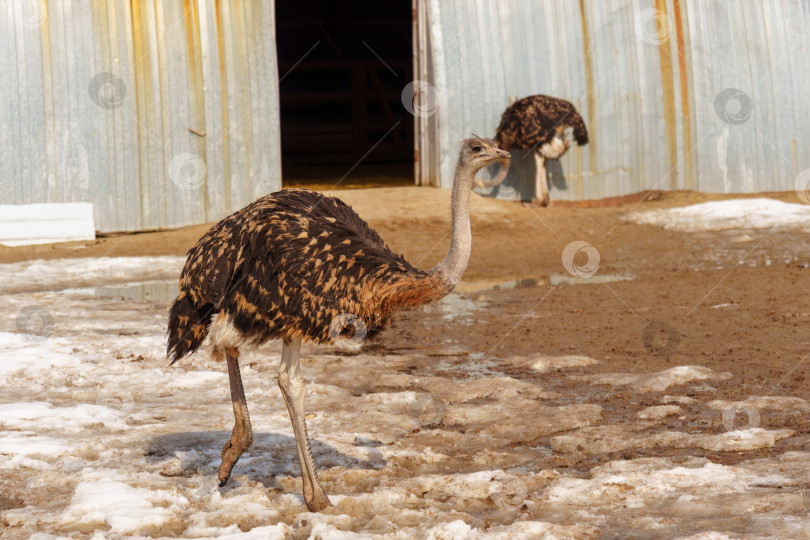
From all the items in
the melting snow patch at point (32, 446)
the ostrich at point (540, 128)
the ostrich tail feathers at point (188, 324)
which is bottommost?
the melting snow patch at point (32, 446)

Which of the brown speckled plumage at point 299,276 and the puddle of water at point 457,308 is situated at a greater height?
the brown speckled plumage at point 299,276

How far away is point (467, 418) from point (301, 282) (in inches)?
78.3

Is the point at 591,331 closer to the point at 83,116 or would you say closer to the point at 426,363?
the point at 426,363

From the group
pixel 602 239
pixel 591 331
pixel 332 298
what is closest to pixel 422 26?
pixel 602 239

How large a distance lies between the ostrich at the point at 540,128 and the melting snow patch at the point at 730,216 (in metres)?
1.54

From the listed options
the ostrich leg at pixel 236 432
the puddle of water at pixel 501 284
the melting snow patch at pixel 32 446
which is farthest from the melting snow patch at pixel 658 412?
the puddle of water at pixel 501 284

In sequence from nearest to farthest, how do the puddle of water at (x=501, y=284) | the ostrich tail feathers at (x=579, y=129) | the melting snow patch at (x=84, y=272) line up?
the puddle of water at (x=501, y=284)
the melting snow patch at (x=84, y=272)
the ostrich tail feathers at (x=579, y=129)

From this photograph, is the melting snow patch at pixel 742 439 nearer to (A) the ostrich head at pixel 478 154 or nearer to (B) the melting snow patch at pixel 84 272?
(A) the ostrich head at pixel 478 154

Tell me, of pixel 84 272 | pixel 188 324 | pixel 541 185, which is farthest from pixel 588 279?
pixel 188 324

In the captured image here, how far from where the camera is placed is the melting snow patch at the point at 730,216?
1426cm

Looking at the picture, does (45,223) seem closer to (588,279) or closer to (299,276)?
(588,279)

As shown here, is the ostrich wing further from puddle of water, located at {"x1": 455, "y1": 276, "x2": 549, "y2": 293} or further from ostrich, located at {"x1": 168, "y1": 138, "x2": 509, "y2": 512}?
puddle of water, located at {"x1": 455, "y1": 276, "x2": 549, "y2": 293}

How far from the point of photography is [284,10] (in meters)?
24.7

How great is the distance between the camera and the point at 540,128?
15188 millimetres
